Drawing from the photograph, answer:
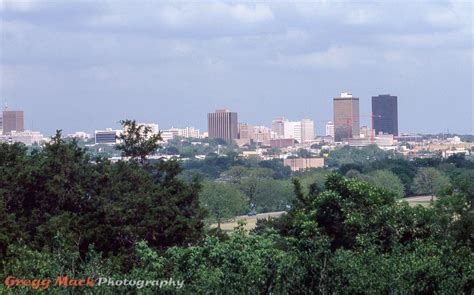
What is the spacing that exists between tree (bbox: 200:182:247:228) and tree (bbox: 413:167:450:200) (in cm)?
1524

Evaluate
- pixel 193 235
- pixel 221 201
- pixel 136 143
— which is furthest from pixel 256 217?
pixel 193 235

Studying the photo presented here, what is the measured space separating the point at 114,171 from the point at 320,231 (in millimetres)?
7493

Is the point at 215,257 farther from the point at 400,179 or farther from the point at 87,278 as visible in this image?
the point at 400,179

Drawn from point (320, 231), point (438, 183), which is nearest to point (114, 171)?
point (320, 231)

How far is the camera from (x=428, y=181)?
251 feet

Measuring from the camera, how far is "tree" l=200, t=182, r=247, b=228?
63.1 meters

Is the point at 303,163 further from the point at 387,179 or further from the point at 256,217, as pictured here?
the point at 256,217

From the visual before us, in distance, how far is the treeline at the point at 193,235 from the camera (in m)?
16.4

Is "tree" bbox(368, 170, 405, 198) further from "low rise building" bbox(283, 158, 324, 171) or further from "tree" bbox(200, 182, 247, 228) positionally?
"low rise building" bbox(283, 158, 324, 171)

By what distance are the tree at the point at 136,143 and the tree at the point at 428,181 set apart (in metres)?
48.4

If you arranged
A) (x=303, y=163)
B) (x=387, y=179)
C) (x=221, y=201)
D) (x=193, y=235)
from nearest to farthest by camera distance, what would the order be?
1. (x=193, y=235)
2. (x=221, y=201)
3. (x=387, y=179)
4. (x=303, y=163)

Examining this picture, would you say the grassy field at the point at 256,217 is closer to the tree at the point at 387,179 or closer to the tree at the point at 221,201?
the tree at the point at 221,201

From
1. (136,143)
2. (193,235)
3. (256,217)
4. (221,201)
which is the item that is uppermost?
(136,143)

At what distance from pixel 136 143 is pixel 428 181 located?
1993 inches
